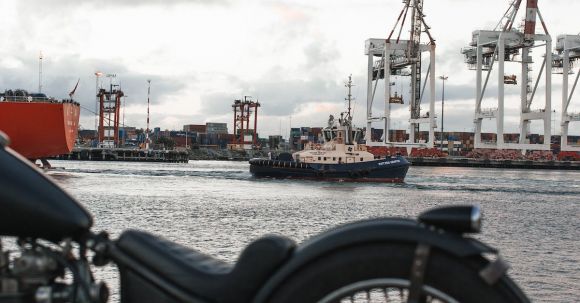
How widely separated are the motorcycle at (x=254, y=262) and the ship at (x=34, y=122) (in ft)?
157

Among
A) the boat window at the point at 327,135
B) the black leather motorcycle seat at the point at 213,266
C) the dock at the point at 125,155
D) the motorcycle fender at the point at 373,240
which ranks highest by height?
the boat window at the point at 327,135

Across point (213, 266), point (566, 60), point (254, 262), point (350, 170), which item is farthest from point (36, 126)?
point (566, 60)

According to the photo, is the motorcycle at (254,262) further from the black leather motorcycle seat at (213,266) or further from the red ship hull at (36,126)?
the red ship hull at (36,126)

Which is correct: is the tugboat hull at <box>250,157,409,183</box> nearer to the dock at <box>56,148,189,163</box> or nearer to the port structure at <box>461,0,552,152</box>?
the port structure at <box>461,0,552,152</box>

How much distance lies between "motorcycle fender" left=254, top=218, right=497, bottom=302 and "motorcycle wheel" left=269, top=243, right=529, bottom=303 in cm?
2

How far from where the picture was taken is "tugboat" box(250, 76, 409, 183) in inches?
2115

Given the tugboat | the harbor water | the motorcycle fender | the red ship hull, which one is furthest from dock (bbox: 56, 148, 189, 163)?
the motorcycle fender

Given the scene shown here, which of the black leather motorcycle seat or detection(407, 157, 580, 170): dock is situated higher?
the black leather motorcycle seat

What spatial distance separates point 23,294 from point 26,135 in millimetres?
49693

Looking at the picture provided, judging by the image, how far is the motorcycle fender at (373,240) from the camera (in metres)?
2.16

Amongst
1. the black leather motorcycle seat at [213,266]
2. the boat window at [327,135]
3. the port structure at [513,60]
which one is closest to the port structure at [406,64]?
the port structure at [513,60]

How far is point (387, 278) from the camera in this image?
2.22 m

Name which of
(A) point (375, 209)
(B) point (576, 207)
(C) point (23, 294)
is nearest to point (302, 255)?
(C) point (23, 294)

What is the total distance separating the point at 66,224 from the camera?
2.41 m
